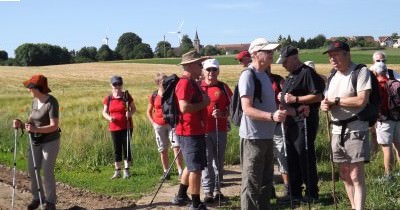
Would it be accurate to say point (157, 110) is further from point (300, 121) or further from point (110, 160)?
point (300, 121)

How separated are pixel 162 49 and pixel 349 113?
10403 cm

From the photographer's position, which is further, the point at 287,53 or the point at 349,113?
the point at 287,53

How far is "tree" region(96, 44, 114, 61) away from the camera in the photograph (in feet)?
341

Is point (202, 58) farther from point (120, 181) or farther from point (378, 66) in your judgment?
point (120, 181)

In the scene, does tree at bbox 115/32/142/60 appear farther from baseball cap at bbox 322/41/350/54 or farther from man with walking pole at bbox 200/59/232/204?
baseball cap at bbox 322/41/350/54

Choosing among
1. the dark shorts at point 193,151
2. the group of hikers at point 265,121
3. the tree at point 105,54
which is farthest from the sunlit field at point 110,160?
the tree at point 105,54

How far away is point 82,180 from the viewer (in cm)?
1020

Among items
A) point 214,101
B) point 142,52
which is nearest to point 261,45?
point 214,101

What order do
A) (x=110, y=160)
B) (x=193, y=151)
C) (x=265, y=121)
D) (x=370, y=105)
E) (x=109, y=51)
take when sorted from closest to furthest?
1. (x=265, y=121)
2. (x=370, y=105)
3. (x=193, y=151)
4. (x=110, y=160)
5. (x=109, y=51)

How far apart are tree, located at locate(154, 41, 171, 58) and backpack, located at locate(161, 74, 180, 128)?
9825 cm

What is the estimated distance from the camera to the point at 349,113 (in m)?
5.91

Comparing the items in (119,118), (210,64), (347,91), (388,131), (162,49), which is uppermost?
(162,49)

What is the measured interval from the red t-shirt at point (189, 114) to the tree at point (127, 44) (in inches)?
3918

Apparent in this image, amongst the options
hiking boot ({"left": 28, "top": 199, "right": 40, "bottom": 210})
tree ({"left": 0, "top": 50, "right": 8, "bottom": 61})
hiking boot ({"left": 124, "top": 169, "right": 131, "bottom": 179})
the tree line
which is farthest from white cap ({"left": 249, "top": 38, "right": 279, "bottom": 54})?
tree ({"left": 0, "top": 50, "right": 8, "bottom": 61})
